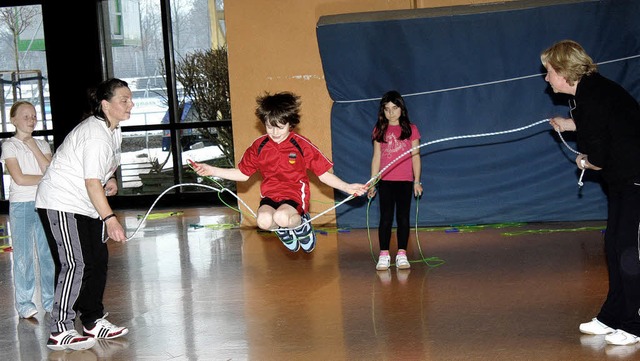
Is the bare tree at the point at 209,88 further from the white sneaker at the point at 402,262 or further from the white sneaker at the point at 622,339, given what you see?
the white sneaker at the point at 622,339

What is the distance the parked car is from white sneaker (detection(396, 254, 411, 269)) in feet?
20.0

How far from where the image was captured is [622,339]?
4.32 m

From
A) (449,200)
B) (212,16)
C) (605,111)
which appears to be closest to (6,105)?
(212,16)

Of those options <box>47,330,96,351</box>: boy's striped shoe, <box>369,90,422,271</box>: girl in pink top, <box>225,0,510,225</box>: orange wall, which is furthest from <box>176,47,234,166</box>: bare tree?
<box>47,330,96,351</box>: boy's striped shoe

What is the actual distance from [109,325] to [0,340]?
750mm

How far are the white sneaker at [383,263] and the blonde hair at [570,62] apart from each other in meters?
2.65

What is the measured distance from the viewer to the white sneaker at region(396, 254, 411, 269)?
21.2 ft

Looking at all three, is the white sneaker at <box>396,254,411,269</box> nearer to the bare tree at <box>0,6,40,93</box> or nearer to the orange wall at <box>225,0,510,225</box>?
the orange wall at <box>225,0,510,225</box>

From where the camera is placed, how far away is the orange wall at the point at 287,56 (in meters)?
8.75

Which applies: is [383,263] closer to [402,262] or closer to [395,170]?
[402,262]

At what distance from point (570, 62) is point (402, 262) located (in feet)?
8.79

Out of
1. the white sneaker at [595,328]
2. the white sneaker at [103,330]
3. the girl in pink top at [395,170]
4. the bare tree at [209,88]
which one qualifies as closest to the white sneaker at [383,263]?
the girl in pink top at [395,170]

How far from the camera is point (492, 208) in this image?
841 cm

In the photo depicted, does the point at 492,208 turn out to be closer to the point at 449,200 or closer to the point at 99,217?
the point at 449,200
